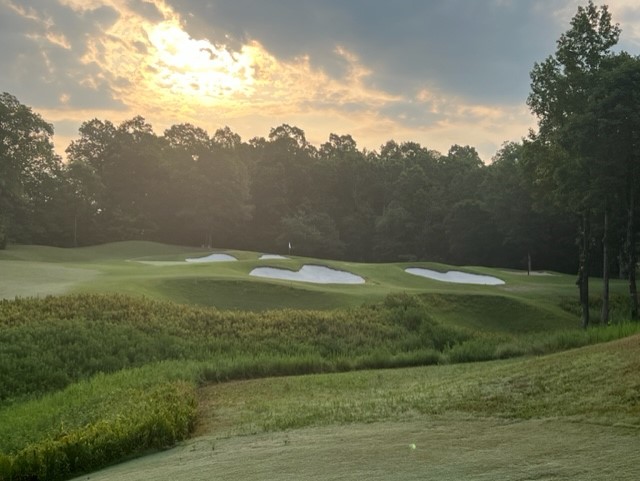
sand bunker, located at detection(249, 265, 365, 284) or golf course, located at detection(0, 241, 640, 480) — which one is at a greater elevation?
sand bunker, located at detection(249, 265, 365, 284)

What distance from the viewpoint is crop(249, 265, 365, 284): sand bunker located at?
33.7 m

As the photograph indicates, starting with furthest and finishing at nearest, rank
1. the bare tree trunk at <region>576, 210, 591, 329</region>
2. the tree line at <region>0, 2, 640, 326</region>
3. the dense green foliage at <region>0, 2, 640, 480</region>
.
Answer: the tree line at <region>0, 2, 640, 326</region>, the bare tree trunk at <region>576, 210, 591, 329</region>, the dense green foliage at <region>0, 2, 640, 480</region>

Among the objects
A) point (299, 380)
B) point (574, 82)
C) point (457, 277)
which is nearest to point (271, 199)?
point (457, 277)

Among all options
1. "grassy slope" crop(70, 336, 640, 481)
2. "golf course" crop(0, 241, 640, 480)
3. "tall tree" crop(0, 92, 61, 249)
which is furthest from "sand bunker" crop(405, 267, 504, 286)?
"tall tree" crop(0, 92, 61, 249)

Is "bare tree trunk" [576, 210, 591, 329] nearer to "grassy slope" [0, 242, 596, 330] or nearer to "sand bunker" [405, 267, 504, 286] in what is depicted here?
"grassy slope" [0, 242, 596, 330]

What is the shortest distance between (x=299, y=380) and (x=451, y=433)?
345 inches

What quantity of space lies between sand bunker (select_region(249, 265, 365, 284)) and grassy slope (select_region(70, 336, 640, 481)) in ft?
74.0

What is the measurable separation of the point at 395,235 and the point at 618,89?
4929cm

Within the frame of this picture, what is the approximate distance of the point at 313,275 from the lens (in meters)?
35.1

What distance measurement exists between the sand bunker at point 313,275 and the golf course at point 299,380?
0.94 meters

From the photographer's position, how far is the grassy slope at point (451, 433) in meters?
5.28

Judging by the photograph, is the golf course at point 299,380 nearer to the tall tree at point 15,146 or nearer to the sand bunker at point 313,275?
the sand bunker at point 313,275

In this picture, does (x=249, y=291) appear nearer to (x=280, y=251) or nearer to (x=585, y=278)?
(x=585, y=278)

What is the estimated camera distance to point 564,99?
91.9 feet
